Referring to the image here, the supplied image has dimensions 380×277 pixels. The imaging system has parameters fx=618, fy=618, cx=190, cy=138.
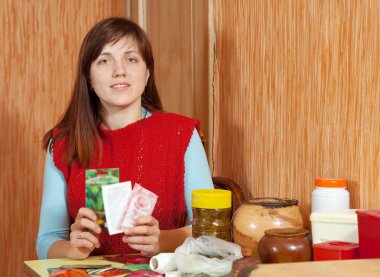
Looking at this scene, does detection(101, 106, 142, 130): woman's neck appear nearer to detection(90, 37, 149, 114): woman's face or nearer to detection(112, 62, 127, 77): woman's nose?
detection(90, 37, 149, 114): woman's face

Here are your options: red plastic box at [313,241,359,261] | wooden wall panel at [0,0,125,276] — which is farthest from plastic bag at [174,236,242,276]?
wooden wall panel at [0,0,125,276]

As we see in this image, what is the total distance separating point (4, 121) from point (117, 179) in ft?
4.36

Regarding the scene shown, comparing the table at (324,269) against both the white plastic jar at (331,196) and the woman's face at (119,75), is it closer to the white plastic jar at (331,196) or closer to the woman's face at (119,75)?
the white plastic jar at (331,196)

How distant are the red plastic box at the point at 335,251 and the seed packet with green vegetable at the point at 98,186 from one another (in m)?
0.62

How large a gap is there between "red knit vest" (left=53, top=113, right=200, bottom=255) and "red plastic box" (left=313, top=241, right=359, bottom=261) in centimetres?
75

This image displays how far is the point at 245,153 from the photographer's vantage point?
2.02 m

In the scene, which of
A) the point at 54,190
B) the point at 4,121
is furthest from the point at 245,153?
the point at 4,121

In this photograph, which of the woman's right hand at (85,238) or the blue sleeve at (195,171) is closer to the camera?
the woman's right hand at (85,238)

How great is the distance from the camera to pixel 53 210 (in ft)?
6.19

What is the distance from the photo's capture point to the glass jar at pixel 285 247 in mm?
1231

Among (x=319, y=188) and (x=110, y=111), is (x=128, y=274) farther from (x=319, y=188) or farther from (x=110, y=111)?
(x=110, y=111)

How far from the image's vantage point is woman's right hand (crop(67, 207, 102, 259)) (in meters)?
1.57

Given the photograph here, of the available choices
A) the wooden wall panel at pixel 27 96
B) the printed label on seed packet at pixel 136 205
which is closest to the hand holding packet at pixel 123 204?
the printed label on seed packet at pixel 136 205

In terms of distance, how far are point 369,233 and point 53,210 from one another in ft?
3.50
